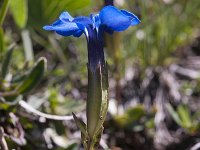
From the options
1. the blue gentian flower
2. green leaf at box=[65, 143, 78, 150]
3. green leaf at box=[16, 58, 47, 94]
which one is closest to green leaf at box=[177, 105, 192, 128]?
green leaf at box=[65, 143, 78, 150]

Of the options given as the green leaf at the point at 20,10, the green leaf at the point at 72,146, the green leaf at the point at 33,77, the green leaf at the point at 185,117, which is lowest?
the green leaf at the point at 185,117

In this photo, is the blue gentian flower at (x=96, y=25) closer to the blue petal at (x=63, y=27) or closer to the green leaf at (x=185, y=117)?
the blue petal at (x=63, y=27)

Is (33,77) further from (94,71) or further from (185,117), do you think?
(185,117)

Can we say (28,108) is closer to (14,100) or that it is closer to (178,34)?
(14,100)

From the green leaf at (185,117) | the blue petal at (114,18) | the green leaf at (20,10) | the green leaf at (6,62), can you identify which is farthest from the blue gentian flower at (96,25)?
the green leaf at (185,117)

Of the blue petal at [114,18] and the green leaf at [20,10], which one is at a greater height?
the blue petal at [114,18]

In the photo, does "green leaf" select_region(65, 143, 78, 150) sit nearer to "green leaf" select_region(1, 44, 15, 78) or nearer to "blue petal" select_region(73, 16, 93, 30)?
"green leaf" select_region(1, 44, 15, 78)
